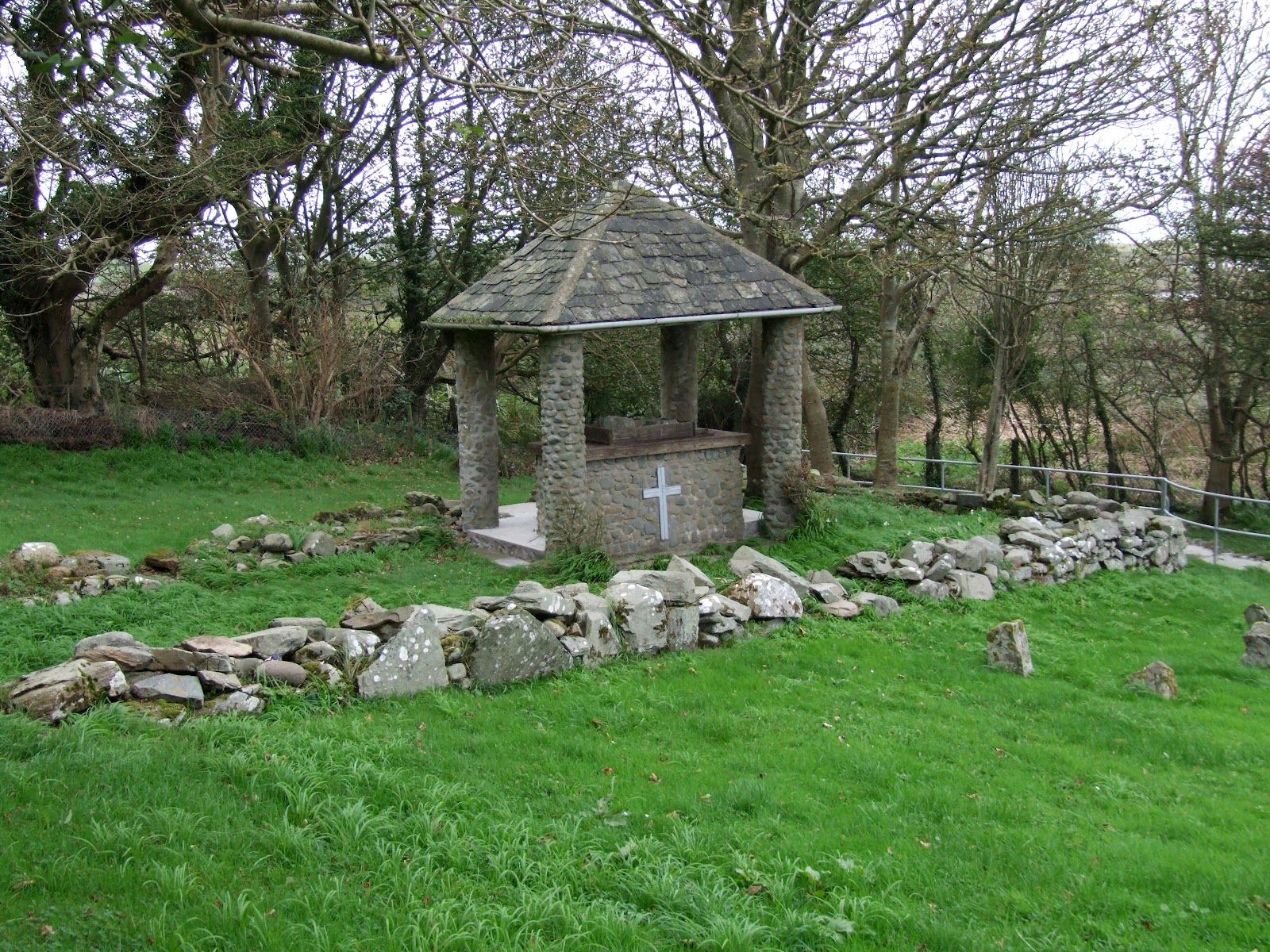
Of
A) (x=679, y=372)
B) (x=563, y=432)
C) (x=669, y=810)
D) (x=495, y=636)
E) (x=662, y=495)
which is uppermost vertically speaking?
(x=679, y=372)

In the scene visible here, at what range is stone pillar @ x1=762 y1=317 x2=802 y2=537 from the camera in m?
13.1

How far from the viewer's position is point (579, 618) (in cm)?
800

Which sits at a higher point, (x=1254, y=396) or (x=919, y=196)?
(x=919, y=196)

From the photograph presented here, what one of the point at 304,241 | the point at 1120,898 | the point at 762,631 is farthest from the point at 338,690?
the point at 304,241

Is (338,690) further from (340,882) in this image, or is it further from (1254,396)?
(1254,396)

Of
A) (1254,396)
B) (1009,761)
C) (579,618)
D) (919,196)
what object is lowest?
(1009,761)

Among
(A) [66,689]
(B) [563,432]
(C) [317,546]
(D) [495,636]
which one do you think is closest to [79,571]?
(C) [317,546]

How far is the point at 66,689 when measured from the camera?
231 inches

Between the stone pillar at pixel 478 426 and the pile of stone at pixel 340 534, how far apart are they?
2.10 feet

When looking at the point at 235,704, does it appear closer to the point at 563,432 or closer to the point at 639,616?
the point at 639,616

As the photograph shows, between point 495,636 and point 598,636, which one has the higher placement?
point 495,636

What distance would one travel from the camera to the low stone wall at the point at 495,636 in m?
6.22

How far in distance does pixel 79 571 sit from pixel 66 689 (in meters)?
4.77

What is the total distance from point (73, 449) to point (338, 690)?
481 inches
